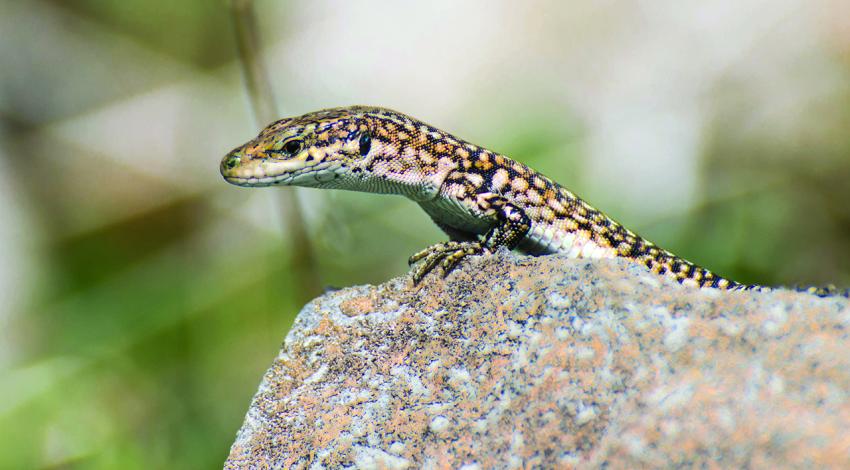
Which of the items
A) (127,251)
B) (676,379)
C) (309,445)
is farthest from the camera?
(127,251)

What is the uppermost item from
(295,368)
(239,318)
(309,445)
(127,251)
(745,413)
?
(127,251)

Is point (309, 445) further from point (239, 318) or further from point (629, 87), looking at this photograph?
point (629, 87)

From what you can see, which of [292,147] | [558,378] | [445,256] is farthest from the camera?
[292,147]

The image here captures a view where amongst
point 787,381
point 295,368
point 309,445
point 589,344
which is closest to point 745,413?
point 787,381

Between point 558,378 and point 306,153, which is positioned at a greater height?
point 306,153

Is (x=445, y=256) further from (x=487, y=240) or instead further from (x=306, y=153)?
(x=306, y=153)

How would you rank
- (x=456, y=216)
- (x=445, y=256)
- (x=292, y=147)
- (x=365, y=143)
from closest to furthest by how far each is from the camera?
(x=445, y=256), (x=292, y=147), (x=365, y=143), (x=456, y=216)

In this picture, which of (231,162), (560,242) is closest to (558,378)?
(560,242)
